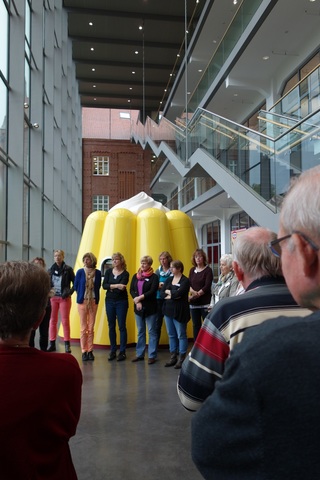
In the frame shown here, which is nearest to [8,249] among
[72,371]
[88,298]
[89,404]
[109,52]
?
[88,298]

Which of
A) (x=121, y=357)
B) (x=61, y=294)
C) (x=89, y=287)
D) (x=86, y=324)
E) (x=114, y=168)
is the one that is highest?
(x=114, y=168)

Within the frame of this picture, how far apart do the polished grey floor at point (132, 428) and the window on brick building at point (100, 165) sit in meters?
23.6

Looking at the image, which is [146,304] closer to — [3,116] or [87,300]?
[87,300]

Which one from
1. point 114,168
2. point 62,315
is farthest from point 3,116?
point 114,168

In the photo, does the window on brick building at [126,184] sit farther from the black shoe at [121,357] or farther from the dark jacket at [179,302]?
the dark jacket at [179,302]

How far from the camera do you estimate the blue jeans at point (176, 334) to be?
18.8ft

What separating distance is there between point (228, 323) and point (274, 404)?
3.30 ft

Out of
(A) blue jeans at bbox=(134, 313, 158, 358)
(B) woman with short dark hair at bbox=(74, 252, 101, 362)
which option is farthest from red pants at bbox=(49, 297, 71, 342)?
(A) blue jeans at bbox=(134, 313, 158, 358)

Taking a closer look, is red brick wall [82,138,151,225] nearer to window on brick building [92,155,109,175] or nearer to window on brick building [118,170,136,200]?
window on brick building [118,170,136,200]

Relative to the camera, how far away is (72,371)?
133 cm

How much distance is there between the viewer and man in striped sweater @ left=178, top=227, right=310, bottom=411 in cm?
156

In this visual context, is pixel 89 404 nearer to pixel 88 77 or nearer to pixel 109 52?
pixel 109 52

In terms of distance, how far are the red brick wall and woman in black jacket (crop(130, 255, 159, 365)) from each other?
22.0 metres

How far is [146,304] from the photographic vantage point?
5.91 meters
